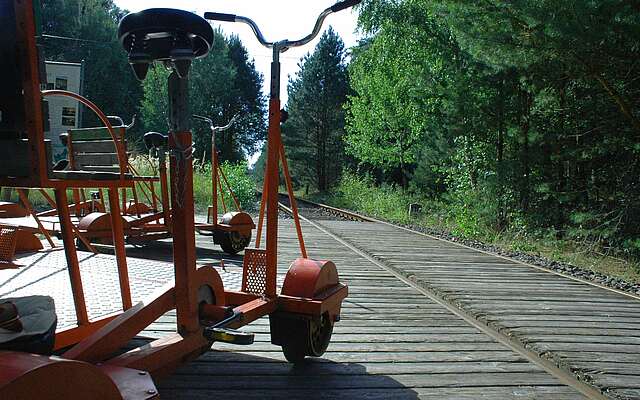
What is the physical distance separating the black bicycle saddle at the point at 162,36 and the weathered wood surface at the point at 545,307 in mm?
2583

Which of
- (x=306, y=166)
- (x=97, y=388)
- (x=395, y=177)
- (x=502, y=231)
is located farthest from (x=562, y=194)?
(x=306, y=166)

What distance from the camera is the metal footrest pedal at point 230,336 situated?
2242 millimetres

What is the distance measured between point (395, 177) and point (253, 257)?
32400 millimetres

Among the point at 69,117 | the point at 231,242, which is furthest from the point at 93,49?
the point at 231,242

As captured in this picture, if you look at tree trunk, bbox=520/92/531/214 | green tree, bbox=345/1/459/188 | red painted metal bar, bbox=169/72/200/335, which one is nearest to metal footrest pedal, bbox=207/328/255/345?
red painted metal bar, bbox=169/72/200/335

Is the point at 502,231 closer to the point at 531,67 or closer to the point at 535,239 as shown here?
the point at 535,239

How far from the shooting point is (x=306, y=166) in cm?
5019

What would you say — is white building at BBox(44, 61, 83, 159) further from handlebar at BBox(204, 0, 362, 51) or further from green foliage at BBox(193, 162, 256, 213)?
handlebar at BBox(204, 0, 362, 51)

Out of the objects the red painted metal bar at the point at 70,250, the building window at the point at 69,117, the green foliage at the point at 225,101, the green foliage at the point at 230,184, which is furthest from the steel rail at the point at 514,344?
the green foliage at the point at 225,101

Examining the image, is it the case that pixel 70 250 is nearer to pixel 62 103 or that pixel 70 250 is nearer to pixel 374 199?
pixel 62 103

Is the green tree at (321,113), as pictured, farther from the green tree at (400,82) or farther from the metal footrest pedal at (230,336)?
the metal footrest pedal at (230,336)

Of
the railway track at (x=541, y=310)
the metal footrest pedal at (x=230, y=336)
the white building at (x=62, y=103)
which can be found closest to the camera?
the metal footrest pedal at (x=230, y=336)

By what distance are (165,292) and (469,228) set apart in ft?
46.5

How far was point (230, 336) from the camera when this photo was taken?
226 centimetres
